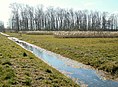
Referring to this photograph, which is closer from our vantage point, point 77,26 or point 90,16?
point 77,26

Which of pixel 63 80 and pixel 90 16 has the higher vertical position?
pixel 90 16

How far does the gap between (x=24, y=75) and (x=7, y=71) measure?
0.96m

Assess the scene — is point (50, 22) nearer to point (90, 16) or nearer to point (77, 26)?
point (77, 26)

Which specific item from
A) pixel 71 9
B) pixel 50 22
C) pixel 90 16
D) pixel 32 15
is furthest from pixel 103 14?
pixel 32 15

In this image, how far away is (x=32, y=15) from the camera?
12281 cm

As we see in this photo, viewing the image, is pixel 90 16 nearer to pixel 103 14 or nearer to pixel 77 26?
pixel 103 14

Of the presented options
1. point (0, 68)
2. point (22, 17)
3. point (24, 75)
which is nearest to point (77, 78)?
point (24, 75)

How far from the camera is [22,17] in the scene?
120688 mm

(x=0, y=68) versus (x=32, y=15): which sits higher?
(x=32, y=15)

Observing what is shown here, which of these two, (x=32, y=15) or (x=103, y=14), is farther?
(x=103, y=14)

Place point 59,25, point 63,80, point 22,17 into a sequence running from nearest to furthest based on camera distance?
point 63,80 < point 22,17 < point 59,25

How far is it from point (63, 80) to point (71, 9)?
123 m

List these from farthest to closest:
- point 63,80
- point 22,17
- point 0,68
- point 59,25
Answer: point 59,25 → point 22,17 → point 0,68 → point 63,80

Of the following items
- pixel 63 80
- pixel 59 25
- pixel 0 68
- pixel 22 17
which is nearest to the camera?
pixel 63 80
